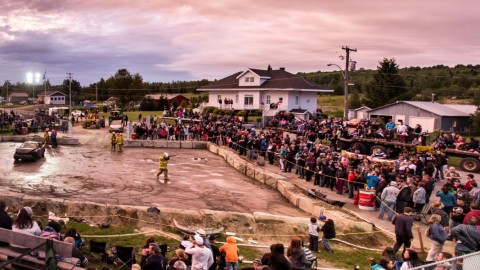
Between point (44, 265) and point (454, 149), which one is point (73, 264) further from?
point (454, 149)

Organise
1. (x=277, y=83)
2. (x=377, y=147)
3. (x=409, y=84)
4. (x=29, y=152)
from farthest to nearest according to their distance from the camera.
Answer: (x=409, y=84), (x=277, y=83), (x=377, y=147), (x=29, y=152)

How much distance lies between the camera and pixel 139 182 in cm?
2238

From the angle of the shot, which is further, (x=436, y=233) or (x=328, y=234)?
(x=328, y=234)

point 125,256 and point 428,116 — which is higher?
point 428,116

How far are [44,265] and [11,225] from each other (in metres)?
2.24

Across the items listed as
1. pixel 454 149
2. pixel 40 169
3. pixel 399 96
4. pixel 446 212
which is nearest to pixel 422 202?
pixel 446 212

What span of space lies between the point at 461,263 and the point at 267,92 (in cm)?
4471

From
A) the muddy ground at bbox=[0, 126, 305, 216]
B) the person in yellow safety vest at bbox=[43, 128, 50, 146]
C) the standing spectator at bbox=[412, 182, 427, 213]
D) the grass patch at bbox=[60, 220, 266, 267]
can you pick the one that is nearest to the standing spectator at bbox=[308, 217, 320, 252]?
the grass patch at bbox=[60, 220, 266, 267]

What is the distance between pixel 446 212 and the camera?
15070 mm

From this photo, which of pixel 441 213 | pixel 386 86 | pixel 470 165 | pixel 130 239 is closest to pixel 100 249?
pixel 130 239

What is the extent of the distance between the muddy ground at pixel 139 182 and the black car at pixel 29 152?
1.46ft

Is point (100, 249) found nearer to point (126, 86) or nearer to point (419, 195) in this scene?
point (419, 195)

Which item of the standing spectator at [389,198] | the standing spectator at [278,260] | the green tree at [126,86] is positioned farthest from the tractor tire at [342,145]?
the green tree at [126,86]

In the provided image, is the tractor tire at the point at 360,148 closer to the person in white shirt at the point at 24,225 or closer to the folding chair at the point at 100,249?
the folding chair at the point at 100,249
